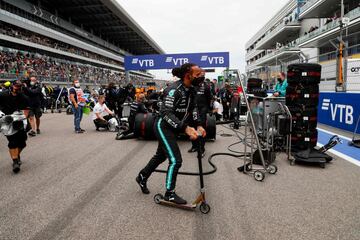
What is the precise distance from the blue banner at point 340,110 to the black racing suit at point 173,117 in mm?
6331

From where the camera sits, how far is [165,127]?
11.3 ft

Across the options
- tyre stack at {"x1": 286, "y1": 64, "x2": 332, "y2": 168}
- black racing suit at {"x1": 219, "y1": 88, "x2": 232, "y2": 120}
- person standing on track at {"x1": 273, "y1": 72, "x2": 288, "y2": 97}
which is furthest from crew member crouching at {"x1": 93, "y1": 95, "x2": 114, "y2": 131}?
tyre stack at {"x1": 286, "y1": 64, "x2": 332, "y2": 168}

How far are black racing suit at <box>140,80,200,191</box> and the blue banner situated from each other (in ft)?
20.8

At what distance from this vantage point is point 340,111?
28.1 ft

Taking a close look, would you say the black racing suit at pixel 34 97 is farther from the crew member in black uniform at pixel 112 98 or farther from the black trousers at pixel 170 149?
the black trousers at pixel 170 149

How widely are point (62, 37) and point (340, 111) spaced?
147ft

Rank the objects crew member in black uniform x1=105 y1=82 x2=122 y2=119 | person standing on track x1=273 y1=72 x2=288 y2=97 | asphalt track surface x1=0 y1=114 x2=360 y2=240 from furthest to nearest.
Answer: crew member in black uniform x1=105 y1=82 x2=122 y2=119, person standing on track x1=273 y1=72 x2=288 y2=97, asphalt track surface x1=0 y1=114 x2=360 y2=240

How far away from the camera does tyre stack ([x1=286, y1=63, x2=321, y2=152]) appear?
5496 millimetres

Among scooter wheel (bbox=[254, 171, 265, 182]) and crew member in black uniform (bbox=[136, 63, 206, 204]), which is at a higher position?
crew member in black uniform (bbox=[136, 63, 206, 204])

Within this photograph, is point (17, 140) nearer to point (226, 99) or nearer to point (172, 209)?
point (172, 209)

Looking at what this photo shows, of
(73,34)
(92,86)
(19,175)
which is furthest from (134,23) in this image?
(19,175)

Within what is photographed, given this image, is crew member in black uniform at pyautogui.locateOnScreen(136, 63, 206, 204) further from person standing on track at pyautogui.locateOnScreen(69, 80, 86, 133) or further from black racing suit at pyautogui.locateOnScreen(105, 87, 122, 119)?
black racing suit at pyautogui.locateOnScreen(105, 87, 122, 119)

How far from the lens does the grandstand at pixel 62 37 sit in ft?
101

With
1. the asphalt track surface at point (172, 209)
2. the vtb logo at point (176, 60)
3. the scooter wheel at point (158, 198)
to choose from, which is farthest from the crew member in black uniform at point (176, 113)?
the vtb logo at point (176, 60)
